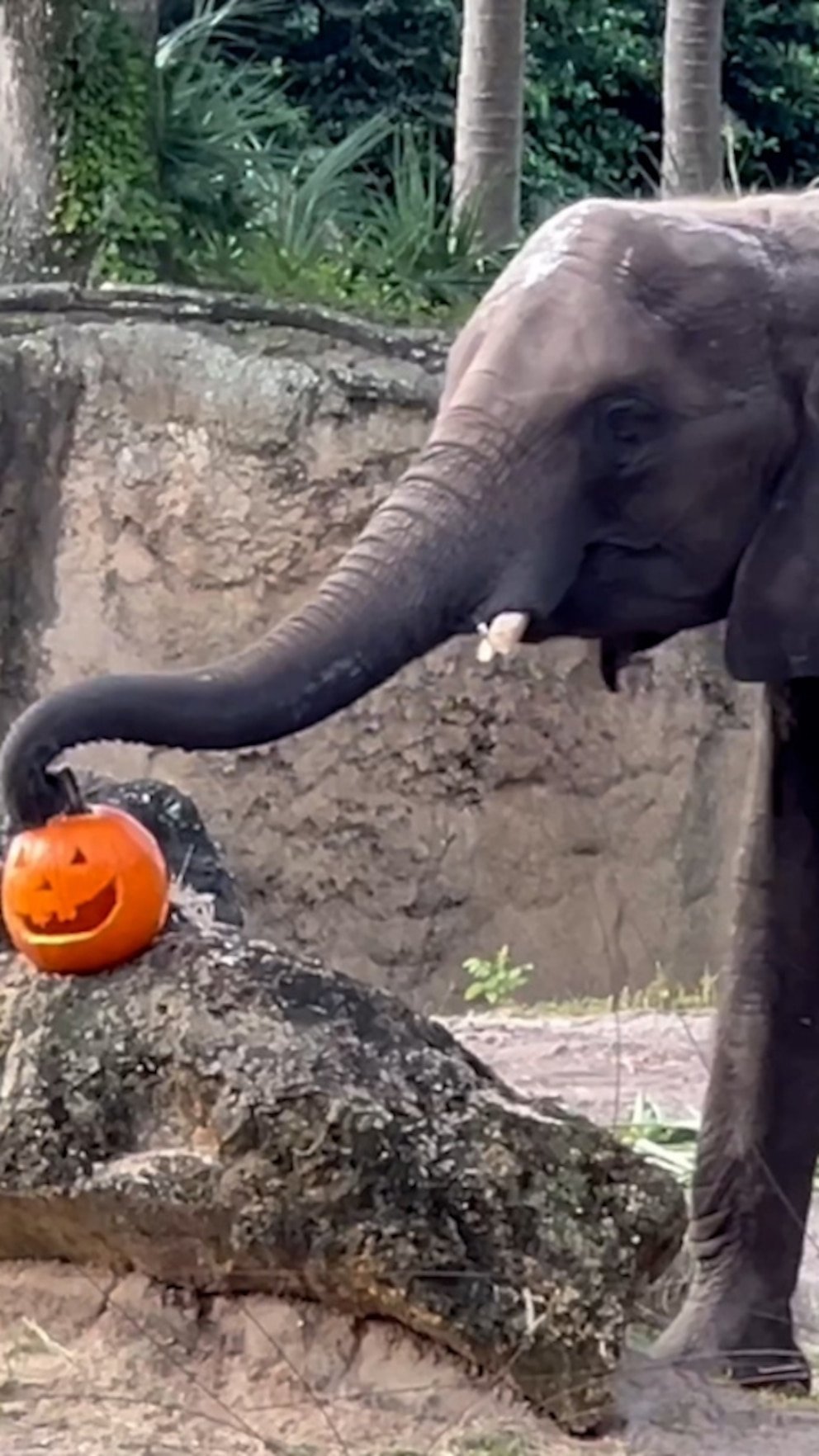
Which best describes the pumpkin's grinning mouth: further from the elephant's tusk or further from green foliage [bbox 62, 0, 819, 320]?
green foliage [bbox 62, 0, 819, 320]

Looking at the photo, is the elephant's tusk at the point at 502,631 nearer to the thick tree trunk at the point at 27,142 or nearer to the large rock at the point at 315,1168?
the large rock at the point at 315,1168

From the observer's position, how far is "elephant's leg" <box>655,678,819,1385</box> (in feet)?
16.1

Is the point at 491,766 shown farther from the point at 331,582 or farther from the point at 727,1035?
the point at 331,582

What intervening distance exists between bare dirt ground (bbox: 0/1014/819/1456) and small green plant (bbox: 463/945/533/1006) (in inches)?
170

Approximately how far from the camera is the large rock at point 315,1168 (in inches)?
159

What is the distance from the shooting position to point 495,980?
8.86 m

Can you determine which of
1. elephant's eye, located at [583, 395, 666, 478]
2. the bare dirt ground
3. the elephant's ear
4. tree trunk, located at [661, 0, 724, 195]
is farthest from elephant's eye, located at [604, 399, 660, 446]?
tree trunk, located at [661, 0, 724, 195]

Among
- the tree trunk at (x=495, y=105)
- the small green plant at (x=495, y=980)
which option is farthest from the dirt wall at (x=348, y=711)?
the tree trunk at (x=495, y=105)

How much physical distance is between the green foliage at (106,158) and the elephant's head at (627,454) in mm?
5357

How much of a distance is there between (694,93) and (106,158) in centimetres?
269

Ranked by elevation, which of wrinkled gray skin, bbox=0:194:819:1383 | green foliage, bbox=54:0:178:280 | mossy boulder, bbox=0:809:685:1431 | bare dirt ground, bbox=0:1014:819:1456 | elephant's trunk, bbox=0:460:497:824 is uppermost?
green foliage, bbox=54:0:178:280

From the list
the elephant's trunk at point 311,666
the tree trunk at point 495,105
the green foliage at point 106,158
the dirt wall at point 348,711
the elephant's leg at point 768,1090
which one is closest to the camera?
the elephant's trunk at point 311,666

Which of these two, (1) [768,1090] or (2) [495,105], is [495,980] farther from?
(1) [768,1090]

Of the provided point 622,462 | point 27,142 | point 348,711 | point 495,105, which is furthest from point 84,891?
point 495,105
